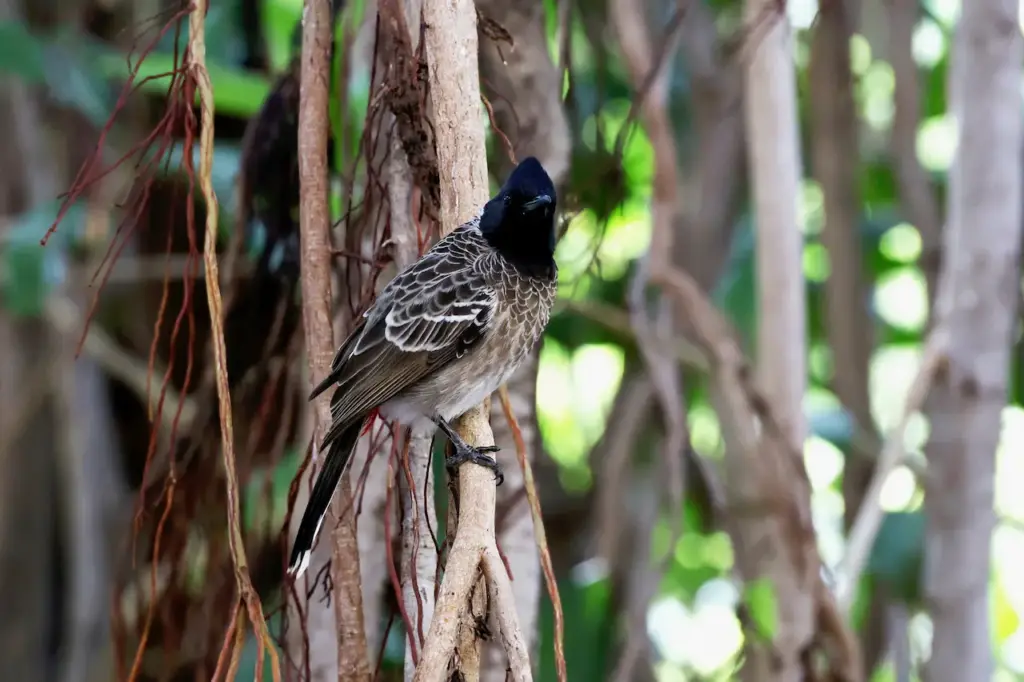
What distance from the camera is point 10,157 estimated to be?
4.13 meters

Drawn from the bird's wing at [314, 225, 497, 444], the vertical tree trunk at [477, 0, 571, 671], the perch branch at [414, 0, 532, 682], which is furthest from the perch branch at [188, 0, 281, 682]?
the vertical tree trunk at [477, 0, 571, 671]

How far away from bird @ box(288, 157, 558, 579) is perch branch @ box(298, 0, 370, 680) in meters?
0.10

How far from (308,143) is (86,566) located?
2403 mm

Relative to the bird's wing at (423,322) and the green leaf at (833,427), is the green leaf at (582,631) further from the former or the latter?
the bird's wing at (423,322)

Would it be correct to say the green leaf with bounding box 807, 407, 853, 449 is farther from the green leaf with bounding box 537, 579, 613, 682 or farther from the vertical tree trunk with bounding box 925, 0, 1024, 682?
the green leaf with bounding box 537, 579, 613, 682

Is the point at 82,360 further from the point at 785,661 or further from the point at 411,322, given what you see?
the point at 785,661

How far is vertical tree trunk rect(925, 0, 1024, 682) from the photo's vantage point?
8.77 ft

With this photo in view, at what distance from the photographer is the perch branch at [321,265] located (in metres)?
1.66

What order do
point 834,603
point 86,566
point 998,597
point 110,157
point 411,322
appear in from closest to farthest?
point 411,322 → point 834,603 → point 86,566 → point 110,157 → point 998,597

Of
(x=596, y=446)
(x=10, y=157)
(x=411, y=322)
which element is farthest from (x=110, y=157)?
(x=411, y=322)

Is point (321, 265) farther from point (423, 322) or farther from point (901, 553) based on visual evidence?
point (901, 553)

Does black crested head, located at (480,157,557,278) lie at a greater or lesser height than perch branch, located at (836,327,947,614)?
greater

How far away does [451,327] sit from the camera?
1.90 meters

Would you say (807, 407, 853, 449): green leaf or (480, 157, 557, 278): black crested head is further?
(807, 407, 853, 449): green leaf
